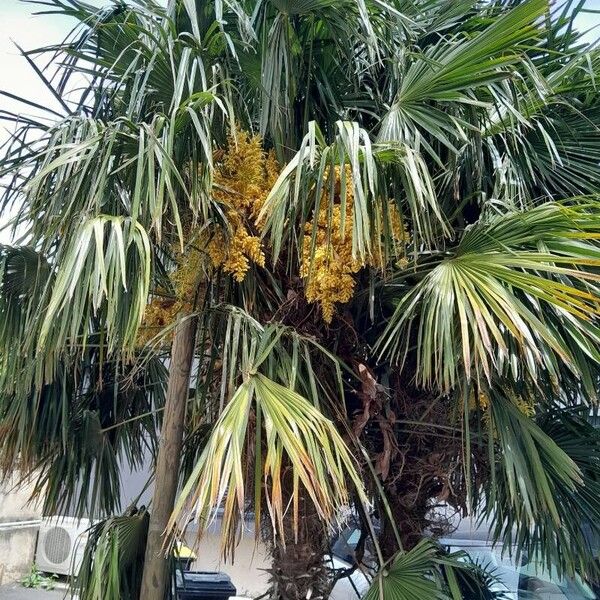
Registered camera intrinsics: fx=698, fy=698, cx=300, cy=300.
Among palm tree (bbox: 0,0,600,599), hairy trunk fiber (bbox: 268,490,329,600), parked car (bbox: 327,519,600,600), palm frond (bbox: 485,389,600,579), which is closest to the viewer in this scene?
palm tree (bbox: 0,0,600,599)

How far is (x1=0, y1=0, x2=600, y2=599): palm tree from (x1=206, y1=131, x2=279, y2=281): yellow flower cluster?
0.5 inches

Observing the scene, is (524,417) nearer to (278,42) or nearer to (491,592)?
(491,592)

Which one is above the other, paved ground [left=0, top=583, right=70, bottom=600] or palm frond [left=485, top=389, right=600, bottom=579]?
palm frond [left=485, top=389, right=600, bottom=579]

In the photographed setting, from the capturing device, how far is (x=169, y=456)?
293 centimetres

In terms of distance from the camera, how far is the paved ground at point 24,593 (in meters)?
6.29

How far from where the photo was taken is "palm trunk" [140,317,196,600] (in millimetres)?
2830

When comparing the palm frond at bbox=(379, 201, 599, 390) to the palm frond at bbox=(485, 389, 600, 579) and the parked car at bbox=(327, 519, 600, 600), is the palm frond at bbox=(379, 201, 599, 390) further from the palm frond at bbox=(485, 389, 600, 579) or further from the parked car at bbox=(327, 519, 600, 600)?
the parked car at bbox=(327, 519, 600, 600)

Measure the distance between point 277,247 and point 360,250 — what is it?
0.29 m

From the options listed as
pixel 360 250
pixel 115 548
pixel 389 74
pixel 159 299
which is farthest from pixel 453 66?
pixel 115 548

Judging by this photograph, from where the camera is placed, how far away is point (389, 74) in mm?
3135

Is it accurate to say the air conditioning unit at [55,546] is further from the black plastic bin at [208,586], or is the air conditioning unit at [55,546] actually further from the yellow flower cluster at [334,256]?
the yellow flower cluster at [334,256]

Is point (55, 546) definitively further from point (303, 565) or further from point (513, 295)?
point (513, 295)

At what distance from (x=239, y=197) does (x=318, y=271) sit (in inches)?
19.4

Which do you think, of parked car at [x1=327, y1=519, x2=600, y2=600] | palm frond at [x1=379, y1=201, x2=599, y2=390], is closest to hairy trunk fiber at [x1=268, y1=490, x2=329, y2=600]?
parked car at [x1=327, y1=519, x2=600, y2=600]
